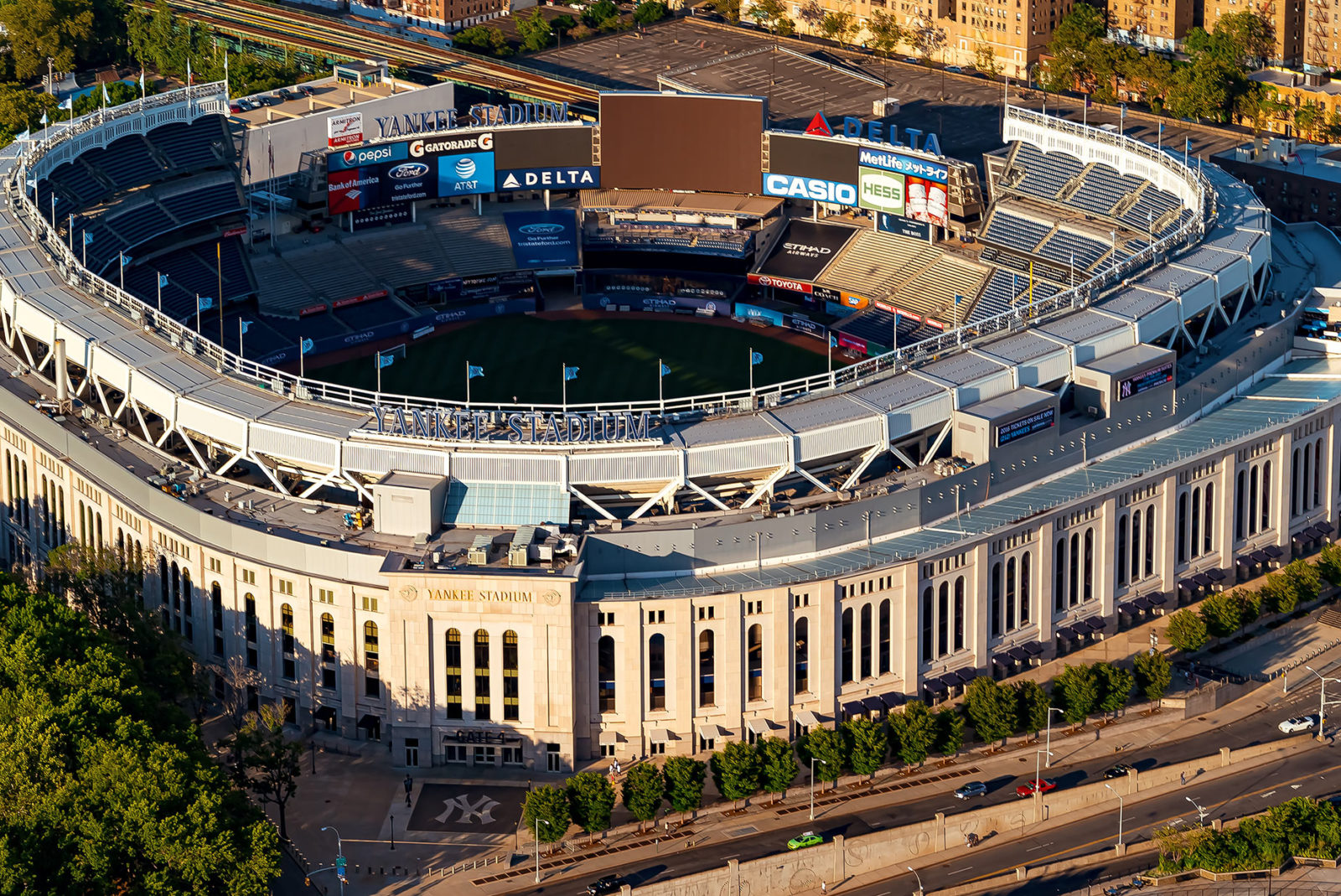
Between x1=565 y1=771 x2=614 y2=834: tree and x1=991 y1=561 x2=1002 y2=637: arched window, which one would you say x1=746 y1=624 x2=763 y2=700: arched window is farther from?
x1=991 y1=561 x2=1002 y2=637: arched window

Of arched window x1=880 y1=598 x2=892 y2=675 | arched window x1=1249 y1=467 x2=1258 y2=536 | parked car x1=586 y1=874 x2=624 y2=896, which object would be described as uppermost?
arched window x1=1249 y1=467 x2=1258 y2=536

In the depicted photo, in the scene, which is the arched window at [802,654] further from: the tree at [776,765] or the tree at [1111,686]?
the tree at [1111,686]

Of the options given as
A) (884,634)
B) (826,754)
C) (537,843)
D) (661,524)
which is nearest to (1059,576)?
(884,634)

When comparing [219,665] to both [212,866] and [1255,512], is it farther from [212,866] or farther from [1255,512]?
[1255,512]

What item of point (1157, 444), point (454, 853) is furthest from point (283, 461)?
point (1157, 444)

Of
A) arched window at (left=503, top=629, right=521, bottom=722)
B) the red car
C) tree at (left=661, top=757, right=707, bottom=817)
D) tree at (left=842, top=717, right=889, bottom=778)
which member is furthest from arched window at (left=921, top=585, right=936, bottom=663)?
arched window at (left=503, top=629, right=521, bottom=722)
